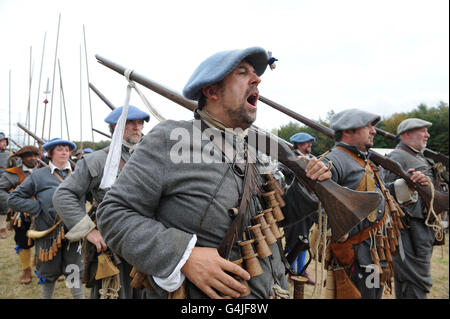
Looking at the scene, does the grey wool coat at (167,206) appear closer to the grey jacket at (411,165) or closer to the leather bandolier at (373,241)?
the leather bandolier at (373,241)

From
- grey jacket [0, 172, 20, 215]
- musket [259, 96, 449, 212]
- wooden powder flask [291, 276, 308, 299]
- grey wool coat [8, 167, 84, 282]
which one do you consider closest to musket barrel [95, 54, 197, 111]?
wooden powder flask [291, 276, 308, 299]

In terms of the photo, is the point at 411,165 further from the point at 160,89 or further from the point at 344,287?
the point at 160,89

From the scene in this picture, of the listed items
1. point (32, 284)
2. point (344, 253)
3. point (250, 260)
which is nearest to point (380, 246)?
point (344, 253)

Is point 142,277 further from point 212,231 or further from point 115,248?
point 212,231

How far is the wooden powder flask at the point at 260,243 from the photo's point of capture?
5.57ft

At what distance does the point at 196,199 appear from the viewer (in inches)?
63.5

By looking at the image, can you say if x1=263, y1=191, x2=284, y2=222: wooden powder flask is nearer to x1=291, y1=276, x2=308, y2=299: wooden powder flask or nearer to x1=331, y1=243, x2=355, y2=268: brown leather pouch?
x1=291, y1=276, x2=308, y2=299: wooden powder flask

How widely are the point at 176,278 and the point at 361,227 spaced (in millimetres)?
2643

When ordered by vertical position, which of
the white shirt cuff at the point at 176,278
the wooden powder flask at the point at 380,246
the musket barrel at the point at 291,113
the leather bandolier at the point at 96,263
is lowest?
the leather bandolier at the point at 96,263

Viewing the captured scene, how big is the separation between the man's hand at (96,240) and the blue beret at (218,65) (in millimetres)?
2272

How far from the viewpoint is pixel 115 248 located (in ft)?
5.13

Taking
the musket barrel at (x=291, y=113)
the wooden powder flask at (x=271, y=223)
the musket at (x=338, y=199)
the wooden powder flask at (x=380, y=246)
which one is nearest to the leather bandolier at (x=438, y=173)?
the musket barrel at (x=291, y=113)

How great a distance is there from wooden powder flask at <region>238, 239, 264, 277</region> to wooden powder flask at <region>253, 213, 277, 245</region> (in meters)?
0.15
